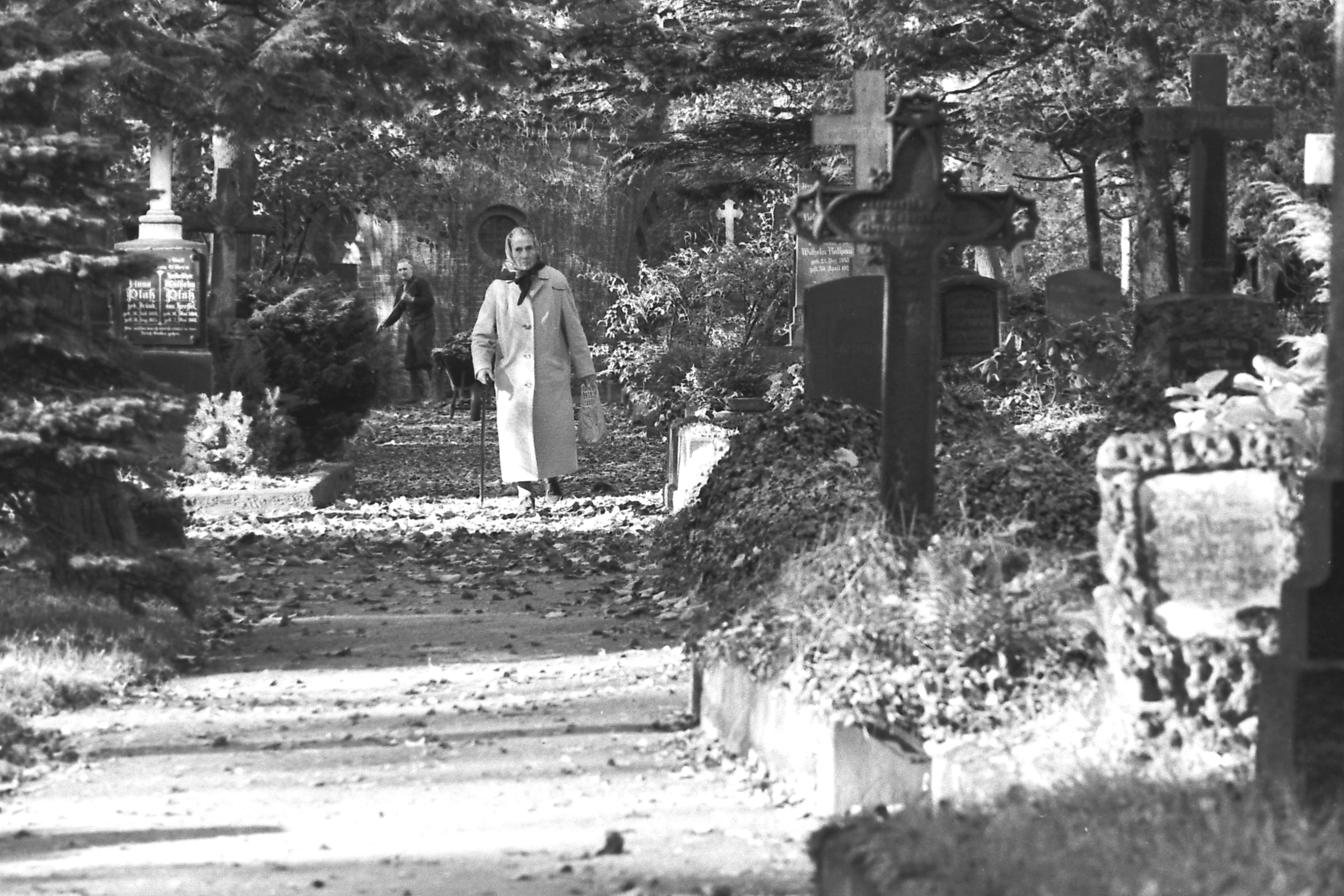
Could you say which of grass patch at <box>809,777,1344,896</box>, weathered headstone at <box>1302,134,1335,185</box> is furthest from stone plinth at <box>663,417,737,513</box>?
grass patch at <box>809,777,1344,896</box>

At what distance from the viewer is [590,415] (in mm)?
14977

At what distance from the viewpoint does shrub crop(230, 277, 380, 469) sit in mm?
17844

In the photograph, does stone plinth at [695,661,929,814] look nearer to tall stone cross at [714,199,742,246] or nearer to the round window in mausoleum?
tall stone cross at [714,199,742,246]

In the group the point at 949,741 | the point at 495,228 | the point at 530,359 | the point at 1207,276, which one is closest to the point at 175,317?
the point at 530,359

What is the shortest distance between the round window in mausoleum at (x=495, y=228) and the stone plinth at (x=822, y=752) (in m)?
32.3

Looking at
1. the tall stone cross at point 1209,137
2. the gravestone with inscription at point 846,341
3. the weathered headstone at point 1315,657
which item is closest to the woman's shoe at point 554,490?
the gravestone with inscription at point 846,341

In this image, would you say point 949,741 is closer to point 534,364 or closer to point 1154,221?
point 534,364

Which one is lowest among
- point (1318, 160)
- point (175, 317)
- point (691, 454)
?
point (691, 454)

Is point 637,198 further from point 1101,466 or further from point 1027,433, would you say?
point 1101,466

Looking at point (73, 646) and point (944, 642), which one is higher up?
point (944, 642)

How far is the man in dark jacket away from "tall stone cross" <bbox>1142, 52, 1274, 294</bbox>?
17.5 meters

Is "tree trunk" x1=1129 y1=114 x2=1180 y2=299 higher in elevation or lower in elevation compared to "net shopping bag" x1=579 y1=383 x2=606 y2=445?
higher

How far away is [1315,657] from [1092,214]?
21.3 meters

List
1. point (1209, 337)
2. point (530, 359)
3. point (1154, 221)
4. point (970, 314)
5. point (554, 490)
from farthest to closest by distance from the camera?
1. point (1154, 221)
2. point (554, 490)
3. point (530, 359)
4. point (970, 314)
5. point (1209, 337)
